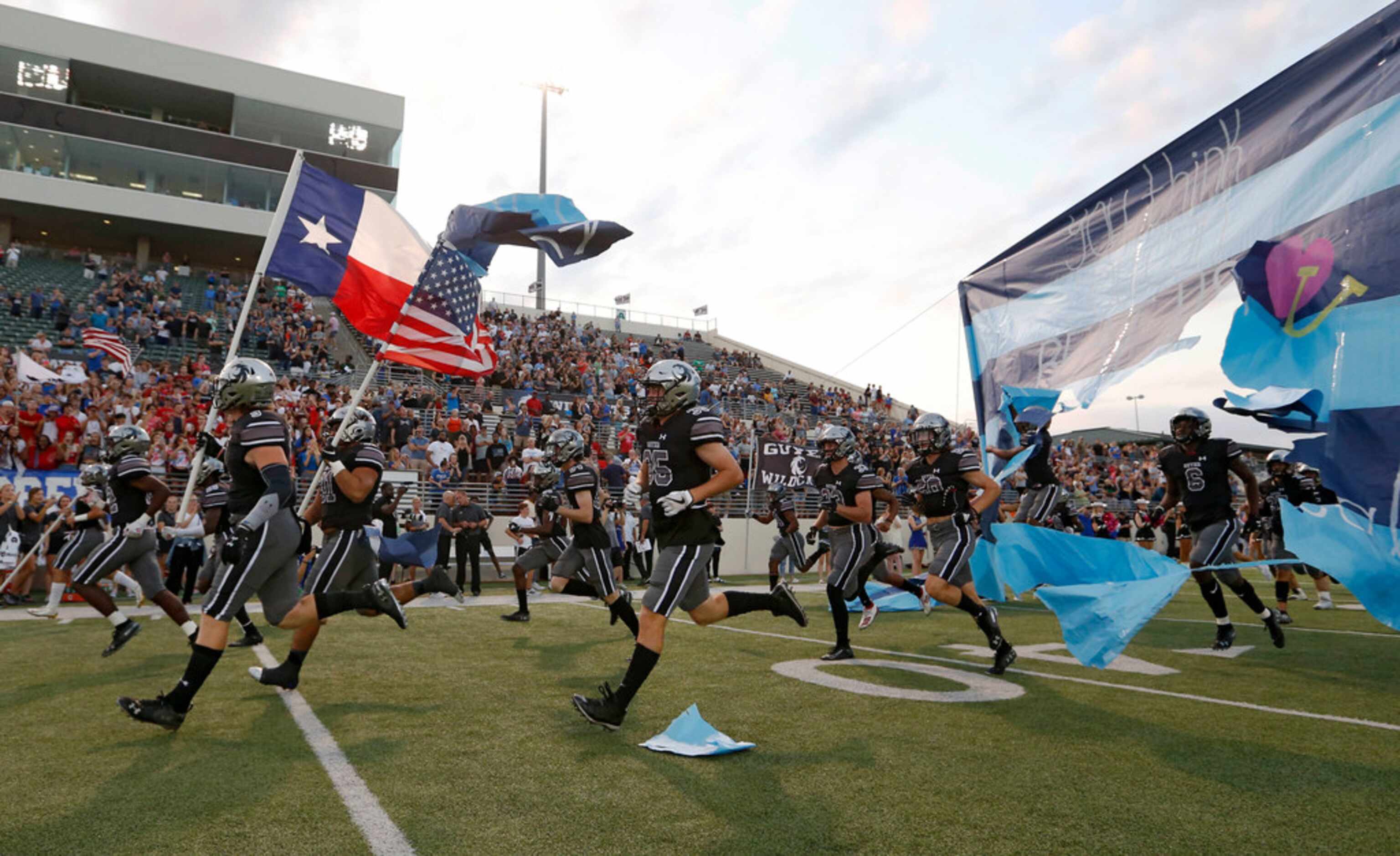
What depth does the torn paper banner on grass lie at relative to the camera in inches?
170

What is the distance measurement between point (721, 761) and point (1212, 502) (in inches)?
230

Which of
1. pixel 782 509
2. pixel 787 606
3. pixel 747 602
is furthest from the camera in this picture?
pixel 782 509

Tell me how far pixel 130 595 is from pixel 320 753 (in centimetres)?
1035

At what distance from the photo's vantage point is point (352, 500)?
21.2 ft

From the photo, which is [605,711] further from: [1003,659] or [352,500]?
[1003,659]

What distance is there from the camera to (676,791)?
3740mm

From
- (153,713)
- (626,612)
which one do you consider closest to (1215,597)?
(626,612)

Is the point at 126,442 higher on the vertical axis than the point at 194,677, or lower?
higher

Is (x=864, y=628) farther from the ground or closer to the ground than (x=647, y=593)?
closer to the ground

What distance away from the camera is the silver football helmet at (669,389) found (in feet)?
16.8

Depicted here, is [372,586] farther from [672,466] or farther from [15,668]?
[15,668]

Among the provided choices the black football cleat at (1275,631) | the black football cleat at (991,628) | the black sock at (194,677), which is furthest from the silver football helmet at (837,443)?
the black sock at (194,677)

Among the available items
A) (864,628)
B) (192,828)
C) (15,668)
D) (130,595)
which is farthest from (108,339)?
(192,828)

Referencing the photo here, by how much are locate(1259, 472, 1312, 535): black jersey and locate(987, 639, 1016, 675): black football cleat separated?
3.45 m
